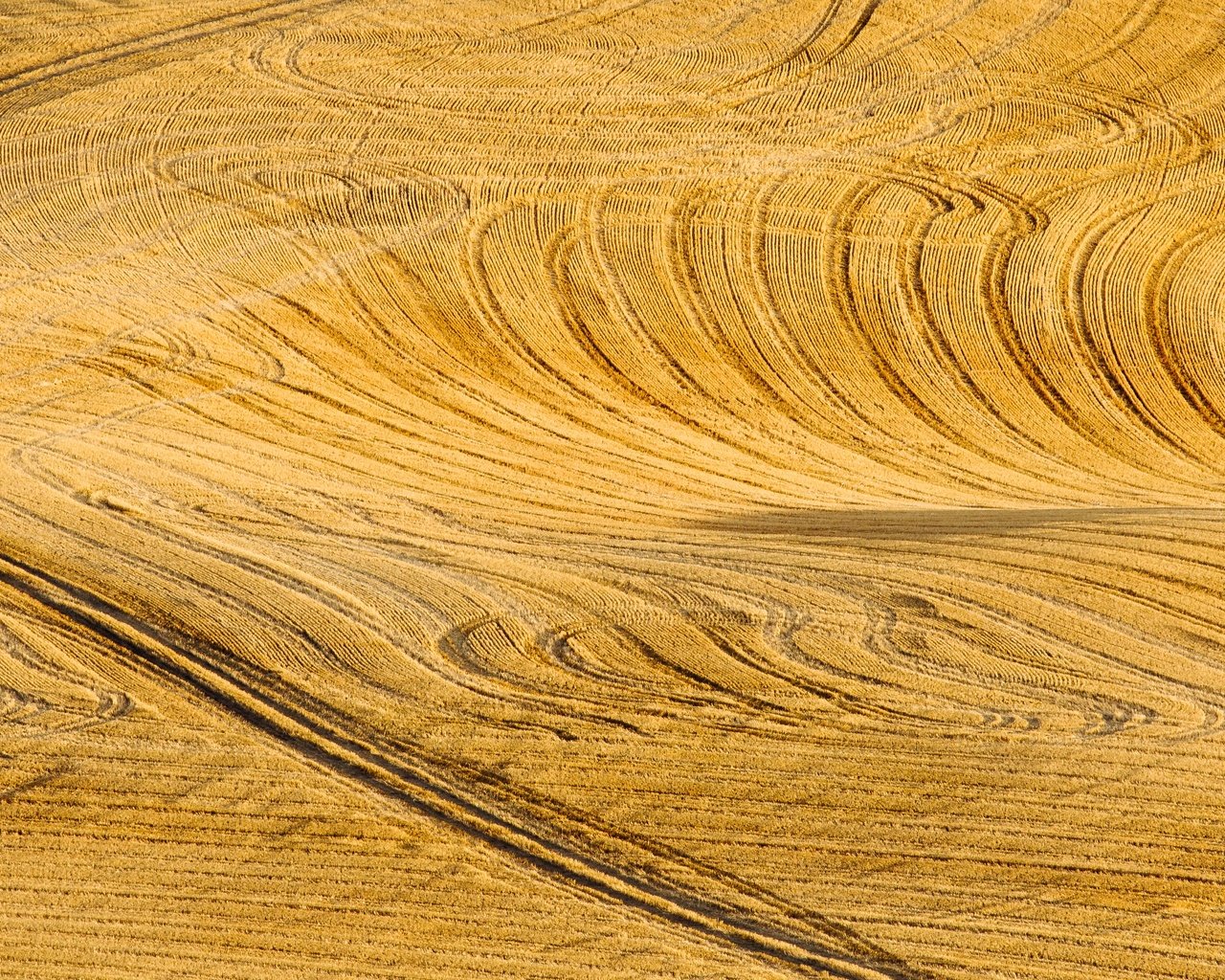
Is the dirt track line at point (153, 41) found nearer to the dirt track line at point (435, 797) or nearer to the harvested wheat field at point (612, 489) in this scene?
the harvested wheat field at point (612, 489)

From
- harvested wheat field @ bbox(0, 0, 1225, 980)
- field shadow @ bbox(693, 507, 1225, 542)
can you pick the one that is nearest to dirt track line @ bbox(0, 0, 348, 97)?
harvested wheat field @ bbox(0, 0, 1225, 980)

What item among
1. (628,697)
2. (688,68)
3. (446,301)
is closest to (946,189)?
(688,68)

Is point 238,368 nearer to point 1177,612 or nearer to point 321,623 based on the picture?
point 321,623

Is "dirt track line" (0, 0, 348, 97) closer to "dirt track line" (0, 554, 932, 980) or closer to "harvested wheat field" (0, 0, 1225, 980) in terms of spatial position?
"harvested wheat field" (0, 0, 1225, 980)

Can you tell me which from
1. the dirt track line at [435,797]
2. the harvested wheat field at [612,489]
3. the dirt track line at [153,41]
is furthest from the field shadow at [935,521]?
the dirt track line at [153,41]

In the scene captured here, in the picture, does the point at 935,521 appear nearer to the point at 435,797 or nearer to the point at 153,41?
→ the point at 435,797

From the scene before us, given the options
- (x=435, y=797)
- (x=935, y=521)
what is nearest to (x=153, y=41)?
(x=935, y=521)
